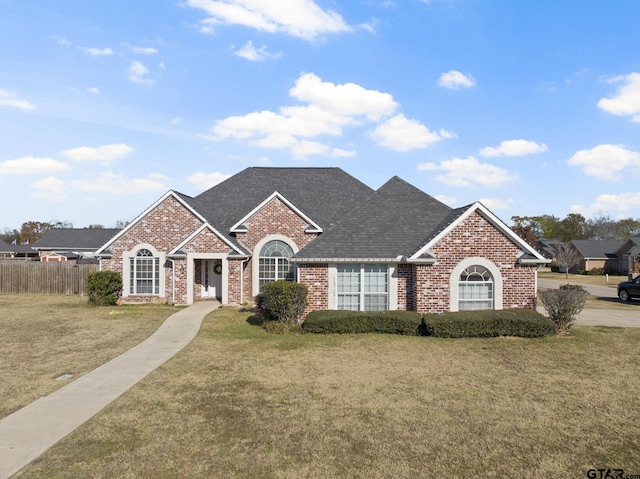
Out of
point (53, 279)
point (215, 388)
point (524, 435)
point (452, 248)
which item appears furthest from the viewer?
point (53, 279)

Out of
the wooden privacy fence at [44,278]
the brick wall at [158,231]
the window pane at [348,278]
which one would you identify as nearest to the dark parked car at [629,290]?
the window pane at [348,278]

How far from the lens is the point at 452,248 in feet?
51.6

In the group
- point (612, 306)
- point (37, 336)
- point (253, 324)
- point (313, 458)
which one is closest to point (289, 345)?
point (253, 324)

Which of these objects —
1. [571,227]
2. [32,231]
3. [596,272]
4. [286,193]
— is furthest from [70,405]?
[32,231]

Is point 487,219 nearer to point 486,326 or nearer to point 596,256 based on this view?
point 486,326

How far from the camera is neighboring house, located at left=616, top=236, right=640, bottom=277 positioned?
5219cm

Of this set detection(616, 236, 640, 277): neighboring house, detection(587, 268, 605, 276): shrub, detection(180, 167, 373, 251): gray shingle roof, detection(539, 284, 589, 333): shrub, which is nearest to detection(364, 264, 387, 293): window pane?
detection(539, 284, 589, 333): shrub

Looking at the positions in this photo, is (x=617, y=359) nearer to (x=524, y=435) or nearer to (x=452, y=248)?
(x=452, y=248)

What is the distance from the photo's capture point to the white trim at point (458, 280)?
51.5ft

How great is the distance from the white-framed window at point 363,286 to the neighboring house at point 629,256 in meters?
51.8

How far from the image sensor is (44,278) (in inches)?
1111

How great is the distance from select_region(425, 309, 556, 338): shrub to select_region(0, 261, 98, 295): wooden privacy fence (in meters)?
24.5

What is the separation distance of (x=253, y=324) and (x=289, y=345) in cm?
389

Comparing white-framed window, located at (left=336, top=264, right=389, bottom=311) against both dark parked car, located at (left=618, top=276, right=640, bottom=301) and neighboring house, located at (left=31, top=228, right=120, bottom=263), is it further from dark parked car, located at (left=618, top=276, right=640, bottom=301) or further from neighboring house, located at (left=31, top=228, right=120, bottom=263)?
neighboring house, located at (left=31, top=228, right=120, bottom=263)
